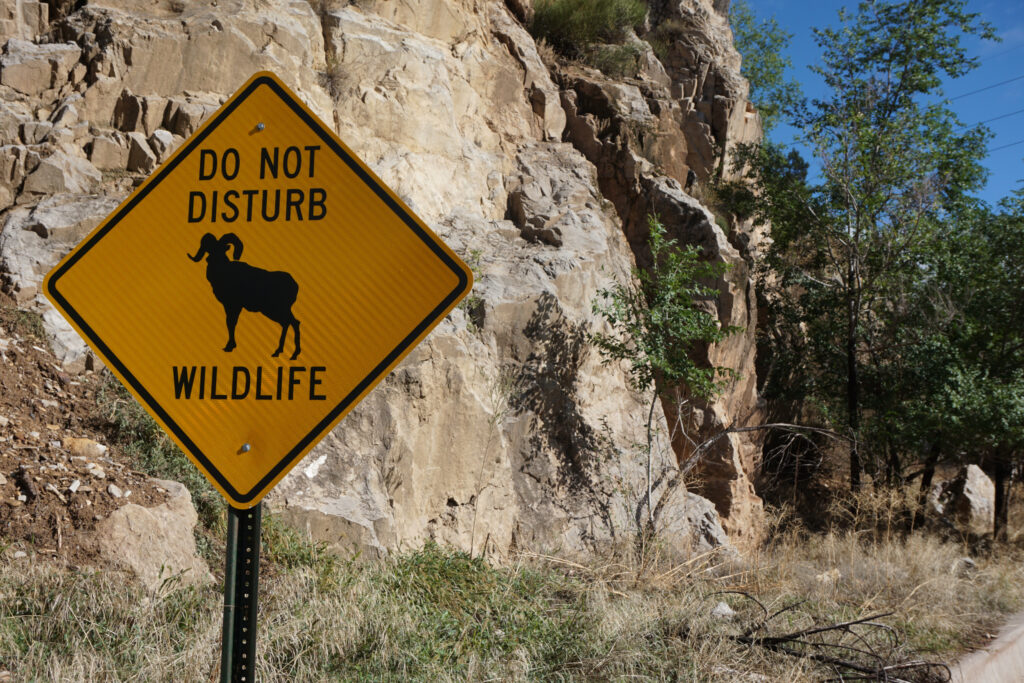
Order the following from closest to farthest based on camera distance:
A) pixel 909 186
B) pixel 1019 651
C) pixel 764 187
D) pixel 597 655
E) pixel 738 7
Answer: pixel 597 655, pixel 1019 651, pixel 909 186, pixel 764 187, pixel 738 7

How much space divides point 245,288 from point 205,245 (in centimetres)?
26

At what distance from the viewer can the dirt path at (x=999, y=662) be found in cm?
550

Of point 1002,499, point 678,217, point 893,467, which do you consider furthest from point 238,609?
point 1002,499

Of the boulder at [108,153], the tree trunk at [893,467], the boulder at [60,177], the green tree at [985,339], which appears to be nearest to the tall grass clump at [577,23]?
the green tree at [985,339]

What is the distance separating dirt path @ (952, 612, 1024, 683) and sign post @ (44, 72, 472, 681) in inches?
189

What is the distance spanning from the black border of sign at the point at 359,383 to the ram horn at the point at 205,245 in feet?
0.85

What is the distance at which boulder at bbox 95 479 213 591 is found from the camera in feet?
16.7

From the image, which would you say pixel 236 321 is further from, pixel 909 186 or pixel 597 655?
pixel 909 186

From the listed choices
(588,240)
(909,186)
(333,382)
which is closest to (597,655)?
(333,382)

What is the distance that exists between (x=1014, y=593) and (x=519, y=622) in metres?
6.16

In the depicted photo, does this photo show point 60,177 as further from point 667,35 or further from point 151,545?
point 667,35

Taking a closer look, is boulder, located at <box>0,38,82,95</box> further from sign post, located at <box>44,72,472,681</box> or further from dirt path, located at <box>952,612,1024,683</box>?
dirt path, located at <box>952,612,1024,683</box>

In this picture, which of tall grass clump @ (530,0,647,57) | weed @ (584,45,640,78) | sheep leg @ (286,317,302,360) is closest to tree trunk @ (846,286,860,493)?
weed @ (584,45,640,78)

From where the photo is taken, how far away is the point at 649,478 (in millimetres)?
9328
